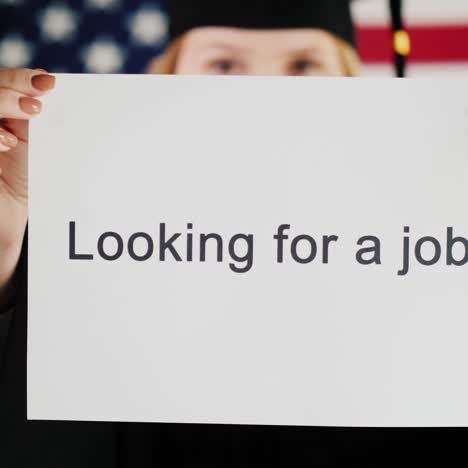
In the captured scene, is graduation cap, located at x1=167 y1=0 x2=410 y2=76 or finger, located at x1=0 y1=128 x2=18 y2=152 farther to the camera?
graduation cap, located at x1=167 y1=0 x2=410 y2=76

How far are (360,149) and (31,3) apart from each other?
2.00 ft

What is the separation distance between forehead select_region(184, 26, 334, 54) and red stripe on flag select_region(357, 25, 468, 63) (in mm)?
95

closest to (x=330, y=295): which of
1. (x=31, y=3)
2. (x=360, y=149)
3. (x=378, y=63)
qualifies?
(x=360, y=149)

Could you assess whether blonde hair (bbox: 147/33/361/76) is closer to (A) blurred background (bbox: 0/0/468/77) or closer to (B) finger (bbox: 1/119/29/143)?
(A) blurred background (bbox: 0/0/468/77)

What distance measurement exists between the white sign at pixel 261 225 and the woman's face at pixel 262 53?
17 centimetres

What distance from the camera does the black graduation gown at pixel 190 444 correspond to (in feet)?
2.51

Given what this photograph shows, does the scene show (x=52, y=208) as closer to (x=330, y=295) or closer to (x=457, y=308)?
(x=330, y=295)

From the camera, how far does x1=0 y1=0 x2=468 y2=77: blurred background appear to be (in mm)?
828

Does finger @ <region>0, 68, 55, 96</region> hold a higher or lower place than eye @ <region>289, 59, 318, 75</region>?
lower

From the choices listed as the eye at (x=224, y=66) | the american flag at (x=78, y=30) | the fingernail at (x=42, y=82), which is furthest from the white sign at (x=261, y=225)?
the american flag at (x=78, y=30)

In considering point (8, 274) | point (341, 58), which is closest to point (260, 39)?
point (341, 58)

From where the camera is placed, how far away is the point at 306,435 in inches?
31.2

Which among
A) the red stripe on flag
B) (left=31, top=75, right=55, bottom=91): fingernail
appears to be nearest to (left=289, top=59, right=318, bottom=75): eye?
the red stripe on flag

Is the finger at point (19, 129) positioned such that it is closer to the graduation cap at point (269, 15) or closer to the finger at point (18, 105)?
the finger at point (18, 105)
